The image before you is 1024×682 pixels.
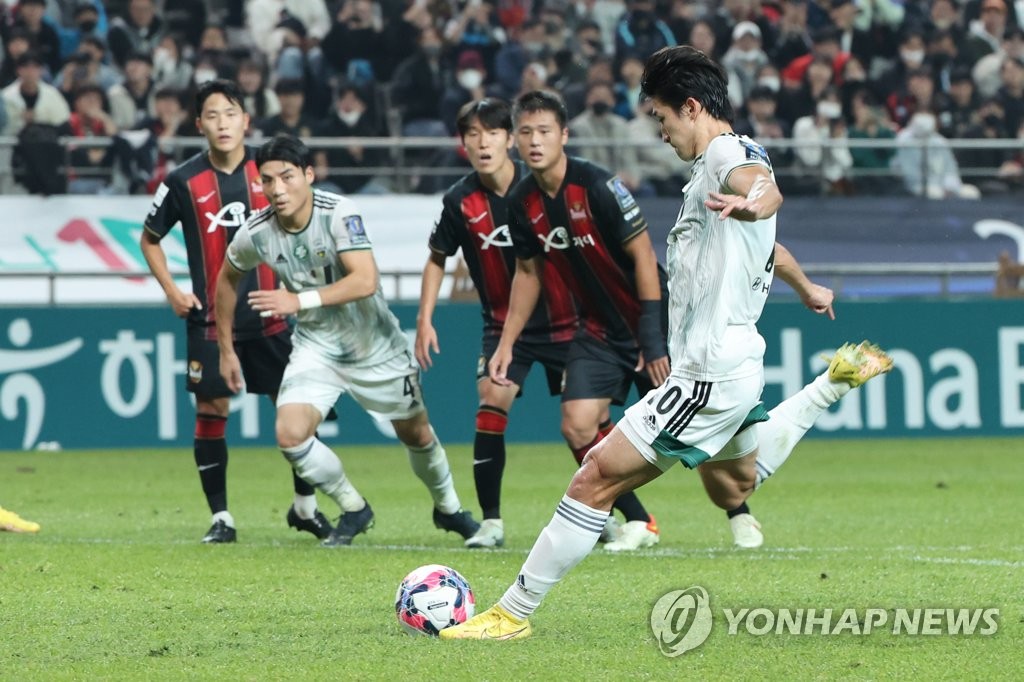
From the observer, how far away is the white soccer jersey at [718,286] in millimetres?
5750

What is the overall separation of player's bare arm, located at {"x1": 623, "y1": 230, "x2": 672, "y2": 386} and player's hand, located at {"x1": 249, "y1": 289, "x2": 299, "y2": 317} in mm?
1649

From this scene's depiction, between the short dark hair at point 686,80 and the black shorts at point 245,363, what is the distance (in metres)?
3.91

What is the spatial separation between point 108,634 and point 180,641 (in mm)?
336

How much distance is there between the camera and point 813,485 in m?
12.1

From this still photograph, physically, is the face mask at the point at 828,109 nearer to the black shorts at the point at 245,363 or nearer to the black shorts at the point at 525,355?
the black shorts at the point at 525,355

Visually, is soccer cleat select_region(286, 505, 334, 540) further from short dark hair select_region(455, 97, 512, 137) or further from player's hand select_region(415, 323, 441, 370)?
short dark hair select_region(455, 97, 512, 137)

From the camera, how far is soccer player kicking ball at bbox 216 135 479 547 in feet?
27.0

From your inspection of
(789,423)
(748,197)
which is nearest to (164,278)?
(789,423)

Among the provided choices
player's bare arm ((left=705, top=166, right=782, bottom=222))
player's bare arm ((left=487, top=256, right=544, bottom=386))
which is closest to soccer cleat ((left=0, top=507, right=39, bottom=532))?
player's bare arm ((left=487, top=256, right=544, bottom=386))

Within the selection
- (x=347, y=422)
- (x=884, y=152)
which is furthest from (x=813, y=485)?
(x=884, y=152)

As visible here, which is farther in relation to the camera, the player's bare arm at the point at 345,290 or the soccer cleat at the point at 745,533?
Answer: the soccer cleat at the point at 745,533

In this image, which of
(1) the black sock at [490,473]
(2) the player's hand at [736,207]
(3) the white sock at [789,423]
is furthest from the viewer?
(1) the black sock at [490,473]

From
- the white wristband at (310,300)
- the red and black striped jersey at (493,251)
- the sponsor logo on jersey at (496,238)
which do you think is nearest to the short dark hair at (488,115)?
the red and black striped jersey at (493,251)

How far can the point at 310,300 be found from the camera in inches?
315
